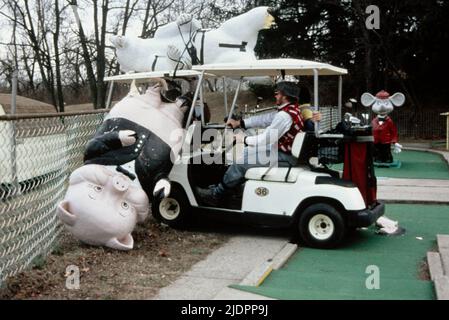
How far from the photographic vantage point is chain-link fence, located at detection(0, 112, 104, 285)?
5.51 meters

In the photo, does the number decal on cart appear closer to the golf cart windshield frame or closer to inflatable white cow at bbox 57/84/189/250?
the golf cart windshield frame

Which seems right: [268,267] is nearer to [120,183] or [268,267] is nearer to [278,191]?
[278,191]

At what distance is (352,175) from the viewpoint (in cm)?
729

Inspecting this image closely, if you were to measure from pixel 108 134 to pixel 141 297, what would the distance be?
8.22 feet

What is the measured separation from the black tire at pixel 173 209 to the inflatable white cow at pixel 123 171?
14.7 inches

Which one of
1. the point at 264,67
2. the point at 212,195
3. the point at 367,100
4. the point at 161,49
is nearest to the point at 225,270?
the point at 212,195

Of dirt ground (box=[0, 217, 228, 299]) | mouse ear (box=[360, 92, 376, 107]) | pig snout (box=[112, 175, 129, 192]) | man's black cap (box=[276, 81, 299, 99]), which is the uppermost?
man's black cap (box=[276, 81, 299, 99])

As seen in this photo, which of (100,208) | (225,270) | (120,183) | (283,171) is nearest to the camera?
(225,270)

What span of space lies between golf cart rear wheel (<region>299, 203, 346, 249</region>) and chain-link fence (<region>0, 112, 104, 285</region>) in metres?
2.88

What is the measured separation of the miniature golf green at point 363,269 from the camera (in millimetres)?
5047

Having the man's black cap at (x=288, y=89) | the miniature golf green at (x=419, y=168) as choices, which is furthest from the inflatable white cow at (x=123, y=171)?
the miniature golf green at (x=419, y=168)

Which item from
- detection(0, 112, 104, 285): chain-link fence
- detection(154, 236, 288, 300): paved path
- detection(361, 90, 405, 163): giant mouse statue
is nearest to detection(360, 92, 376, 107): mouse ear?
detection(361, 90, 405, 163): giant mouse statue

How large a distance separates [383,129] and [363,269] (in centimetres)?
948

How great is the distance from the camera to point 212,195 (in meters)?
7.51
